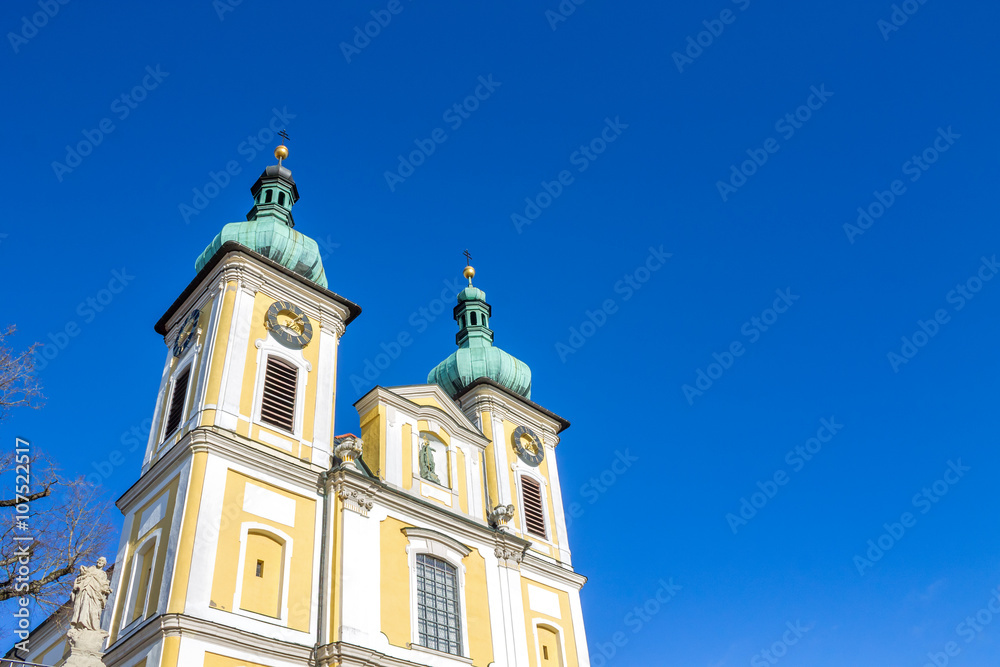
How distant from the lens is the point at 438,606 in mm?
23672

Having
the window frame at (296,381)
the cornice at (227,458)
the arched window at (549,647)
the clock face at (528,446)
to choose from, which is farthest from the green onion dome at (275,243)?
the arched window at (549,647)

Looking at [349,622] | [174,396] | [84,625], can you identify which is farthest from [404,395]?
[84,625]

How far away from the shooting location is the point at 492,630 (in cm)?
2450

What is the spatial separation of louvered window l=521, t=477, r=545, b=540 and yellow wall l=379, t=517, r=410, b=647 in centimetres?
688

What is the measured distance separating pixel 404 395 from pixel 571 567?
27.6 feet

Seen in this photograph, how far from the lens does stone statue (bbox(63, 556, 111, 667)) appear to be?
14344 mm

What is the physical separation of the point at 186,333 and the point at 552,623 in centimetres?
1477

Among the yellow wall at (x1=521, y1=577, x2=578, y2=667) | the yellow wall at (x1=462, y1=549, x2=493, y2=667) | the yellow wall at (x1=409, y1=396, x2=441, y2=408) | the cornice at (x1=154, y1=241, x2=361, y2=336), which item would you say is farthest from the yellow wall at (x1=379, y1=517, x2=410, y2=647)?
the cornice at (x1=154, y1=241, x2=361, y2=336)

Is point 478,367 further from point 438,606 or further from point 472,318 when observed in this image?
point 438,606

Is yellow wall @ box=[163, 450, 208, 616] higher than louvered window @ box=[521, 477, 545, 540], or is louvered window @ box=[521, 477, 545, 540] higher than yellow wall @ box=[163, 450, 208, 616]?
louvered window @ box=[521, 477, 545, 540]

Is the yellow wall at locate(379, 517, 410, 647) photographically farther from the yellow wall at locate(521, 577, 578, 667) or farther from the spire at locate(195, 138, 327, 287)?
the spire at locate(195, 138, 327, 287)

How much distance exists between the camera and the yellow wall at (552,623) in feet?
83.9

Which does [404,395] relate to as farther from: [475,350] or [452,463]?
[475,350]

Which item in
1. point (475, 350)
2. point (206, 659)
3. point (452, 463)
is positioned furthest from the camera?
point (475, 350)
